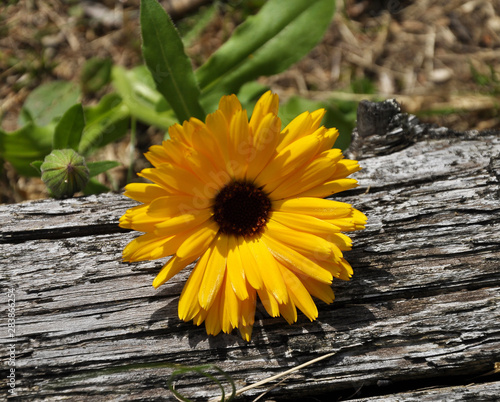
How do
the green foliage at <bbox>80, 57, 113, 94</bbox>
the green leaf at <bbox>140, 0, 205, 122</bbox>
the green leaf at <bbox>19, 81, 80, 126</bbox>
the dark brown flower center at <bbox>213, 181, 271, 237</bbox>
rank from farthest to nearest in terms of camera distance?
1. the green foliage at <bbox>80, 57, 113, 94</bbox>
2. the green leaf at <bbox>19, 81, 80, 126</bbox>
3. the green leaf at <bbox>140, 0, 205, 122</bbox>
4. the dark brown flower center at <bbox>213, 181, 271, 237</bbox>

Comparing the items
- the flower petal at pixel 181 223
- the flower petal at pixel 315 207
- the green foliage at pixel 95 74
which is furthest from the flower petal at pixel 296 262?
the green foliage at pixel 95 74

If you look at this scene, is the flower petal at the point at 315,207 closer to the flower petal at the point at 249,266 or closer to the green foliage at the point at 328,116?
the flower petal at the point at 249,266

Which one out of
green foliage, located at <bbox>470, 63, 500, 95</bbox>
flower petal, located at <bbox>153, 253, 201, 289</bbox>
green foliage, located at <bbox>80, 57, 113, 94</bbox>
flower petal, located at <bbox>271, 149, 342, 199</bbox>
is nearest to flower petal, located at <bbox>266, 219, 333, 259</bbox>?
flower petal, located at <bbox>271, 149, 342, 199</bbox>

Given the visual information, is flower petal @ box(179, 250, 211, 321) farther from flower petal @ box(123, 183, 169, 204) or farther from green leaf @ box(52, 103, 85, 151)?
green leaf @ box(52, 103, 85, 151)

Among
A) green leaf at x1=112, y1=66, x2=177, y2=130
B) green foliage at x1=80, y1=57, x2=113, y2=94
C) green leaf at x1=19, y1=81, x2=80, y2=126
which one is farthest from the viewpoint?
green foliage at x1=80, y1=57, x2=113, y2=94

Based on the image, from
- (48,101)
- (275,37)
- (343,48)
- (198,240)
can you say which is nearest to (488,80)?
(343,48)

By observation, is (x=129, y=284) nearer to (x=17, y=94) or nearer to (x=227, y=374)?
(x=227, y=374)

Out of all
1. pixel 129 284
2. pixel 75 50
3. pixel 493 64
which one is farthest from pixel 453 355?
pixel 75 50
